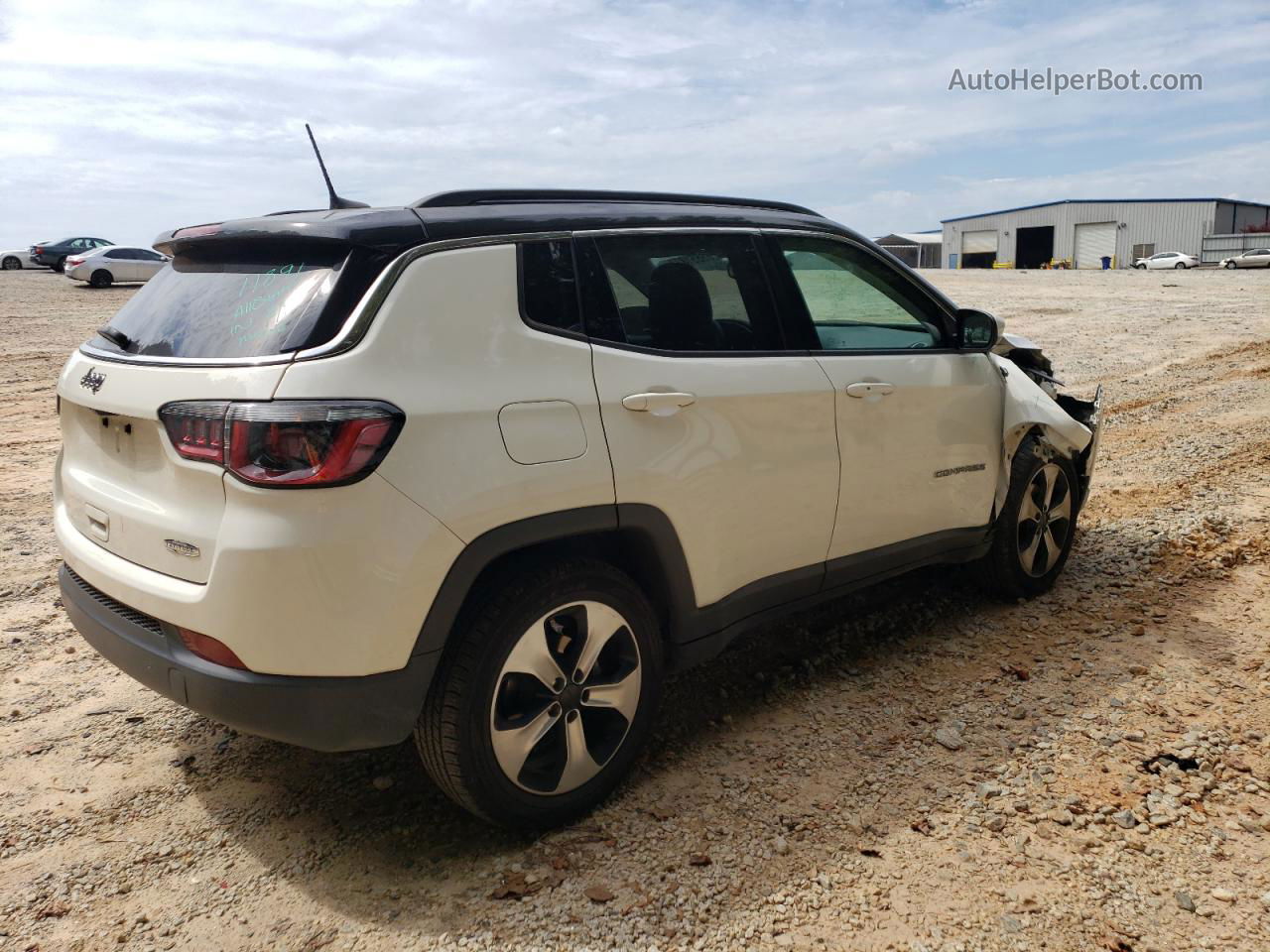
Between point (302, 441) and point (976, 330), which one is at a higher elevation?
point (302, 441)

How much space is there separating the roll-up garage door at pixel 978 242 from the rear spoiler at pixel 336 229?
80.5m

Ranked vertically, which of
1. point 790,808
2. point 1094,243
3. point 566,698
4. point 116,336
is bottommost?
point 1094,243

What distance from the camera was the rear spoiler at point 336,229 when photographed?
2.59 metres

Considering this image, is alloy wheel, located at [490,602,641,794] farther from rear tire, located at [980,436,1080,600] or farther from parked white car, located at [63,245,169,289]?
parked white car, located at [63,245,169,289]

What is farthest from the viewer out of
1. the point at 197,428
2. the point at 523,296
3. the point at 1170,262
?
the point at 1170,262

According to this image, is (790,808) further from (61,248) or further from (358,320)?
(61,248)

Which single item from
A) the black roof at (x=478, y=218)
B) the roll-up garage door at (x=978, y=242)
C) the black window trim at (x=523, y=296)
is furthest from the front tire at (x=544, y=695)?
the roll-up garage door at (x=978, y=242)

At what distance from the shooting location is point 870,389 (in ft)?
12.1

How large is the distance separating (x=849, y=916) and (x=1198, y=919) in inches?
35.6

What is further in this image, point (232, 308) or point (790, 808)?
point (790, 808)

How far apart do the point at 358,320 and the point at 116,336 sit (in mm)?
1052

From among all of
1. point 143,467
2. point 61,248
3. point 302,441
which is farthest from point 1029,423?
point 61,248

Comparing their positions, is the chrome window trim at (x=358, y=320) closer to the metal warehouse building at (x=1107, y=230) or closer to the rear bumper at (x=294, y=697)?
the rear bumper at (x=294, y=697)

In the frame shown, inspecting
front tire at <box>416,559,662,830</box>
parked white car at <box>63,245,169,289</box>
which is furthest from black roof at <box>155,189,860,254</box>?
parked white car at <box>63,245,169,289</box>
